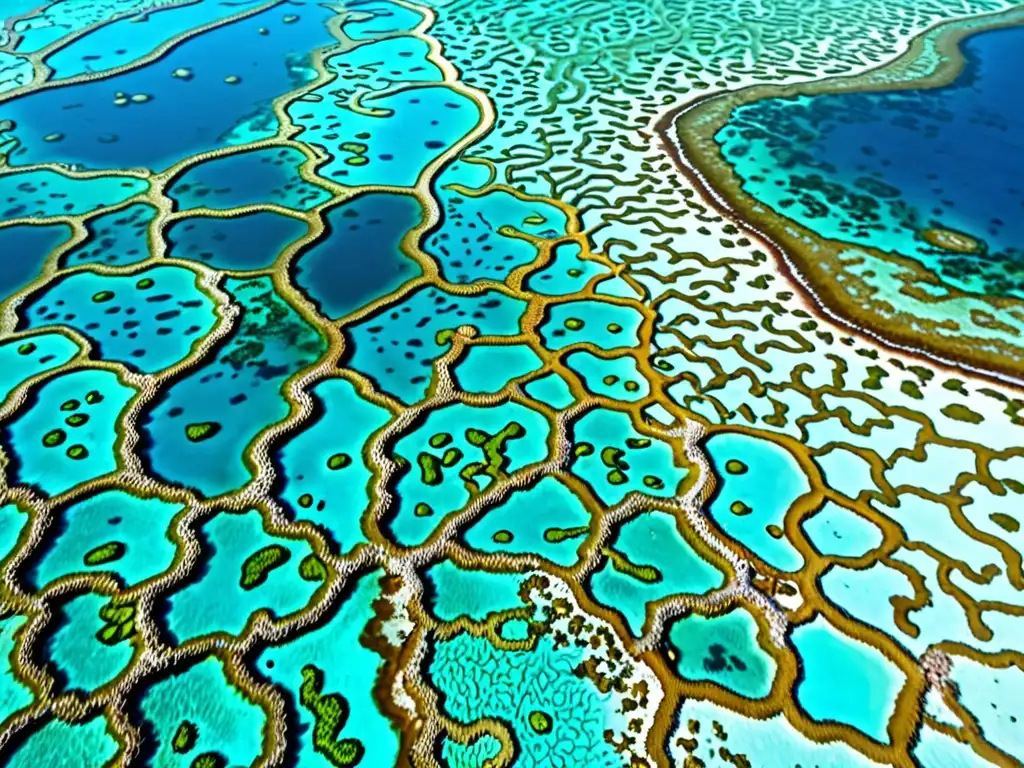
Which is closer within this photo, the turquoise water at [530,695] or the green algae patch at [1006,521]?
the turquoise water at [530,695]

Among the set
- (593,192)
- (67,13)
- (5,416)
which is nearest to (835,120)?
(593,192)

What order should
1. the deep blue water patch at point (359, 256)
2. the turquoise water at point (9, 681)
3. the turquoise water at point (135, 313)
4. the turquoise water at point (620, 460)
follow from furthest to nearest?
the deep blue water patch at point (359, 256), the turquoise water at point (135, 313), the turquoise water at point (620, 460), the turquoise water at point (9, 681)

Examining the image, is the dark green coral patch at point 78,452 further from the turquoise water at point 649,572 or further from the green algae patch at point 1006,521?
the green algae patch at point 1006,521

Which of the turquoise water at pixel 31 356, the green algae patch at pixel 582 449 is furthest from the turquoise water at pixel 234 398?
the green algae patch at pixel 582 449

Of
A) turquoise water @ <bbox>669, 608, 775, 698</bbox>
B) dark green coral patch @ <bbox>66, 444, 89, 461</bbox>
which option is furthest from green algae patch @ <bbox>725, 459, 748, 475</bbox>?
dark green coral patch @ <bbox>66, 444, 89, 461</bbox>

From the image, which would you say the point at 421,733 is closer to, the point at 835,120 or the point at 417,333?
the point at 417,333

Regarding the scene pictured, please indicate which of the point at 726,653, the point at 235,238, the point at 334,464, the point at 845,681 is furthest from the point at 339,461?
the point at 845,681

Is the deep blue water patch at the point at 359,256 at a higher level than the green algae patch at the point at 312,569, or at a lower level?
higher
